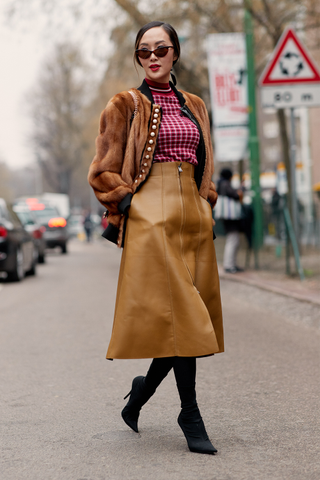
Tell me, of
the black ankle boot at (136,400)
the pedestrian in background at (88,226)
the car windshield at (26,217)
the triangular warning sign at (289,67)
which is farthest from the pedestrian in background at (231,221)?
the pedestrian in background at (88,226)

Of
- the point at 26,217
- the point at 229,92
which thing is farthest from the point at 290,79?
the point at 26,217

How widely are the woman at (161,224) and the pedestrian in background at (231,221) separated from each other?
363 inches

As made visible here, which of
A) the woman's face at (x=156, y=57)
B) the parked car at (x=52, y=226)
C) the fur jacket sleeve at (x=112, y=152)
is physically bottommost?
the parked car at (x=52, y=226)

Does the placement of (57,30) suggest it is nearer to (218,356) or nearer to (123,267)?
(218,356)

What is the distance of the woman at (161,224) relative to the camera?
3.53 m

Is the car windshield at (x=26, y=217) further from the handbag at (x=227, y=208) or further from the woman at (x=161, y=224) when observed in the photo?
the woman at (x=161, y=224)

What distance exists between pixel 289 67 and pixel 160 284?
7.12 meters

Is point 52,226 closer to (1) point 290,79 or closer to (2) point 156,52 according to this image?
(1) point 290,79

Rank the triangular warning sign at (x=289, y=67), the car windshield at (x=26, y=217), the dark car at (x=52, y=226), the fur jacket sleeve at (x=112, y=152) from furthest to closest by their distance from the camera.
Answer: the dark car at (x=52, y=226)
the car windshield at (x=26, y=217)
the triangular warning sign at (x=289, y=67)
the fur jacket sleeve at (x=112, y=152)

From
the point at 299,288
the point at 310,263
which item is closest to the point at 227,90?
the point at 310,263

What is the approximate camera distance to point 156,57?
3.71 metres

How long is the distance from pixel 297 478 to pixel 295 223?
7931 millimetres

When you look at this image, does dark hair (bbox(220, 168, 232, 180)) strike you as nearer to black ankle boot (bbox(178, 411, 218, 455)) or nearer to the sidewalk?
the sidewalk

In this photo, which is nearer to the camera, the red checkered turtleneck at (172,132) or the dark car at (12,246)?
the red checkered turtleneck at (172,132)
